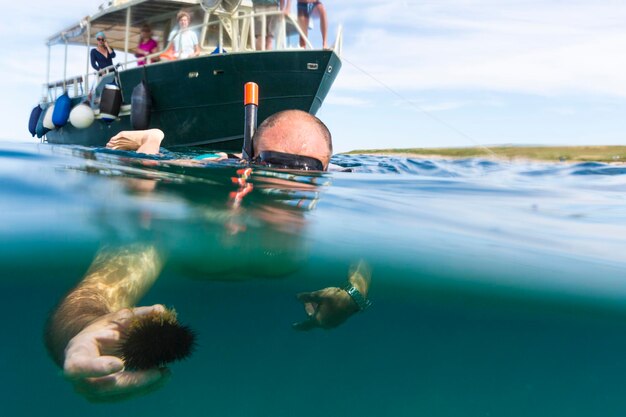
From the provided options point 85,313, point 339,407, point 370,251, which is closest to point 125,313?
A: point 85,313

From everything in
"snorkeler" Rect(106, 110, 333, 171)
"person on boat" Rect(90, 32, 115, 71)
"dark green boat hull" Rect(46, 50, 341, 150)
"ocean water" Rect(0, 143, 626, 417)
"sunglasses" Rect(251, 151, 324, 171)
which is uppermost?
"person on boat" Rect(90, 32, 115, 71)

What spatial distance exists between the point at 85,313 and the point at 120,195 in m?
1.55

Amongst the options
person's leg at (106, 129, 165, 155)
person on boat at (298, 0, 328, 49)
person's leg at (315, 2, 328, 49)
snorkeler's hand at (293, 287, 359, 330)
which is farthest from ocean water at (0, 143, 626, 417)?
person on boat at (298, 0, 328, 49)

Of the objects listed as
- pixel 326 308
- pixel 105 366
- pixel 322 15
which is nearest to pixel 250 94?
pixel 326 308

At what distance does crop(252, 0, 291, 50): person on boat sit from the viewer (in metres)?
14.9

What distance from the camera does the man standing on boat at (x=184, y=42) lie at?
569 inches

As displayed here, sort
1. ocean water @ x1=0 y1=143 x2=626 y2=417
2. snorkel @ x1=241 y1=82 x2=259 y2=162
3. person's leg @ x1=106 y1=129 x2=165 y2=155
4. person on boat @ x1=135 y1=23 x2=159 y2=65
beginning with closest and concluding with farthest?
ocean water @ x1=0 y1=143 x2=626 y2=417, snorkel @ x1=241 y1=82 x2=259 y2=162, person's leg @ x1=106 y1=129 x2=165 y2=155, person on boat @ x1=135 y1=23 x2=159 y2=65

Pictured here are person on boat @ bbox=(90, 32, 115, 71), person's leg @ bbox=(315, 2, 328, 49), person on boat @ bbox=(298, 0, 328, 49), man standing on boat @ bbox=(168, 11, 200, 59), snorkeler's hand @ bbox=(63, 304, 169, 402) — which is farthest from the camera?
person on boat @ bbox=(90, 32, 115, 71)

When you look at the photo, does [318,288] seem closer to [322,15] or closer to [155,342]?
[155,342]

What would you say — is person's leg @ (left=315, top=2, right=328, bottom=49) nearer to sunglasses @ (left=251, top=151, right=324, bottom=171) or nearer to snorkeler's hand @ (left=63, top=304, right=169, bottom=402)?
sunglasses @ (left=251, top=151, right=324, bottom=171)

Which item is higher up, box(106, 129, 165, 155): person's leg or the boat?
the boat

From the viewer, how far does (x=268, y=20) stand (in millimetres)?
15148

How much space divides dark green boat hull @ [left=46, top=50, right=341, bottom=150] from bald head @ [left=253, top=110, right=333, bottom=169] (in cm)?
842

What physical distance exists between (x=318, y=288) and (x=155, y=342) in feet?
3.86
